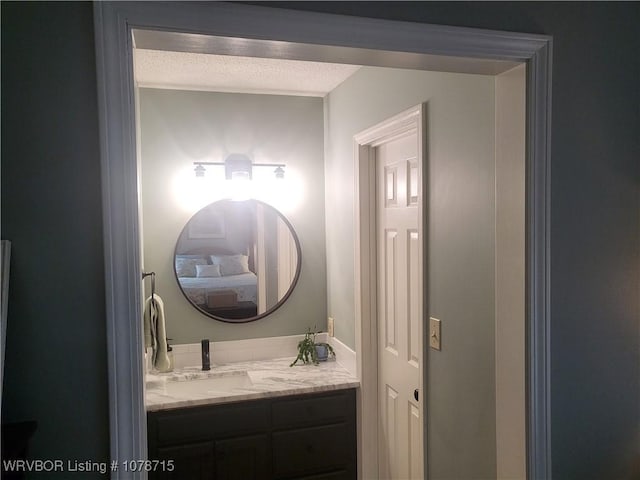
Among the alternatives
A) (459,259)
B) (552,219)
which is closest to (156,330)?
(459,259)

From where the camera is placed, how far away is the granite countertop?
95.9 inches

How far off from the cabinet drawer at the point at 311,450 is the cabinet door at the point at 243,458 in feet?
0.19

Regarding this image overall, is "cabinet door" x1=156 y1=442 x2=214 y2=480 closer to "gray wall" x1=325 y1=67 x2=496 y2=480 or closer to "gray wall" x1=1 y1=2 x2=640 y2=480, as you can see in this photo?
"gray wall" x1=325 y1=67 x2=496 y2=480

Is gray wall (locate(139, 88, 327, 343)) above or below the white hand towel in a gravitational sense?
above

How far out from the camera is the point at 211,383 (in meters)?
2.80

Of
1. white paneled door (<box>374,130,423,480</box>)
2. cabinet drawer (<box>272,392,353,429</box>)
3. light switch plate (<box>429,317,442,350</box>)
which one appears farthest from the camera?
cabinet drawer (<box>272,392,353,429</box>)

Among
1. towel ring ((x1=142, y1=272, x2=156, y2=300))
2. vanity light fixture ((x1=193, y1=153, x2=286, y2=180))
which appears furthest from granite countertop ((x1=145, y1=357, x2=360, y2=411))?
vanity light fixture ((x1=193, y1=153, x2=286, y2=180))

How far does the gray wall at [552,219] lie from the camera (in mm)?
1021

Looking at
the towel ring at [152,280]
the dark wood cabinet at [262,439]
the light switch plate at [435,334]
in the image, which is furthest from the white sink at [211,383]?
the light switch plate at [435,334]

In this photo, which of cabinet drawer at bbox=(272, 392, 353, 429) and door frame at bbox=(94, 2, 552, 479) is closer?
door frame at bbox=(94, 2, 552, 479)

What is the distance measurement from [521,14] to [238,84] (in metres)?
1.87

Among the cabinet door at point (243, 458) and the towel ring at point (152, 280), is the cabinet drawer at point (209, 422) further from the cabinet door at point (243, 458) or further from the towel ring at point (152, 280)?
the towel ring at point (152, 280)

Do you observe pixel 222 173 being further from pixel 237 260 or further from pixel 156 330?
pixel 156 330

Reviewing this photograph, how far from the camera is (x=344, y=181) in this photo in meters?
2.87
